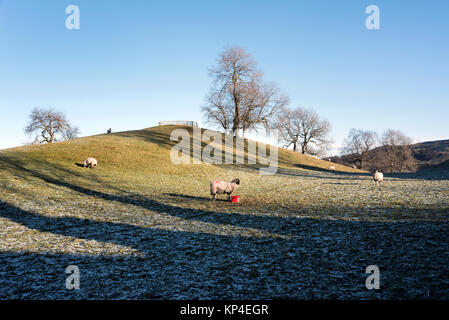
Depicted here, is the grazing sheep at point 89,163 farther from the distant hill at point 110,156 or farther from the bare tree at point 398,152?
the bare tree at point 398,152

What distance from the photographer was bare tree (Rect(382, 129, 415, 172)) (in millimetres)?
84175

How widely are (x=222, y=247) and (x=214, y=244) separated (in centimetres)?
54

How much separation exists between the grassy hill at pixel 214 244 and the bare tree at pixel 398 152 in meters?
78.4

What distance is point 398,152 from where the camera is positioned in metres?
86.3

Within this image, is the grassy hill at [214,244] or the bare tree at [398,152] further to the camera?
the bare tree at [398,152]

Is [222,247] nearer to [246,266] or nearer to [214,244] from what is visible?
[214,244]

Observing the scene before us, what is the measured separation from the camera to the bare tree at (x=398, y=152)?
84.2 meters

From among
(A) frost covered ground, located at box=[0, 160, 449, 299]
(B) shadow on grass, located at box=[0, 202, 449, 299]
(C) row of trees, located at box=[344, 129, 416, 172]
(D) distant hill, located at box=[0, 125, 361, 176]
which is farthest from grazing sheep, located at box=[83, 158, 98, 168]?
(C) row of trees, located at box=[344, 129, 416, 172]

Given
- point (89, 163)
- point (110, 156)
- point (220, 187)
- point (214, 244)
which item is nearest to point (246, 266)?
point (214, 244)

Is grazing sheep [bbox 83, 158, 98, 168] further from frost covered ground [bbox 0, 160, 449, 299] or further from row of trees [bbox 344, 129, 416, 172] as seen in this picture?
row of trees [bbox 344, 129, 416, 172]

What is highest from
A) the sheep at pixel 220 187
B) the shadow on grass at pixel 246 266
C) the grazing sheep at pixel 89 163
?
the grazing sheep at pixel 89 163

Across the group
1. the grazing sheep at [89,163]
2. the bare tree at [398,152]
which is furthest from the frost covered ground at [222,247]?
the bare tree at [398,152]
